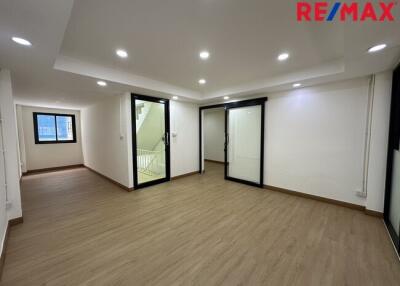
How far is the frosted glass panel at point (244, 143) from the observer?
406 centimetres

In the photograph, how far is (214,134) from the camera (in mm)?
7422

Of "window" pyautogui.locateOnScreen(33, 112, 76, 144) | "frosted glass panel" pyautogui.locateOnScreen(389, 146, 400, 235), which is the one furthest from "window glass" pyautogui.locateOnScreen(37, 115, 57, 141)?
"frosted glass panel" pyautogui.locateOnScreen(389, 146, 400, 235)

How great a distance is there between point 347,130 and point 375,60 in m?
1.20

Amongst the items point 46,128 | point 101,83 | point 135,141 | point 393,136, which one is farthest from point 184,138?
point 46,128

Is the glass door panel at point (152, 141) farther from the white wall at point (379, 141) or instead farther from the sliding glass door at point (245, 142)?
the white wall at point (379, 141)

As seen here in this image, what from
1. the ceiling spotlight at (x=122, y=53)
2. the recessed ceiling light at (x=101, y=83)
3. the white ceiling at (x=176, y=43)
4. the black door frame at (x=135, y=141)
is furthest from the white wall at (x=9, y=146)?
the black door frame at (x=135, y=141)

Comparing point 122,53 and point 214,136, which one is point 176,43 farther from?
point 214,136

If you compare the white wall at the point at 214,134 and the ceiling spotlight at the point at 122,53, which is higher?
A: the ceiling spotlight at the point at 122,53

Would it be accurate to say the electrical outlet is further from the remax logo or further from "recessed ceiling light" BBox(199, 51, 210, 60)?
"recessed ceiling light" BBox(199, 51, 210, 60)

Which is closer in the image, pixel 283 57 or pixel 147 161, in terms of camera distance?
pixel 283 57

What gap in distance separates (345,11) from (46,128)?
26.5 ft

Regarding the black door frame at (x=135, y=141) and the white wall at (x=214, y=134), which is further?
the white wall at (x=214, y=134)

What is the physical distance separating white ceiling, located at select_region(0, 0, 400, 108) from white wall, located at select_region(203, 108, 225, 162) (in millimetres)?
3856

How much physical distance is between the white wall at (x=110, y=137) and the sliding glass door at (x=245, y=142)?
2662mm
